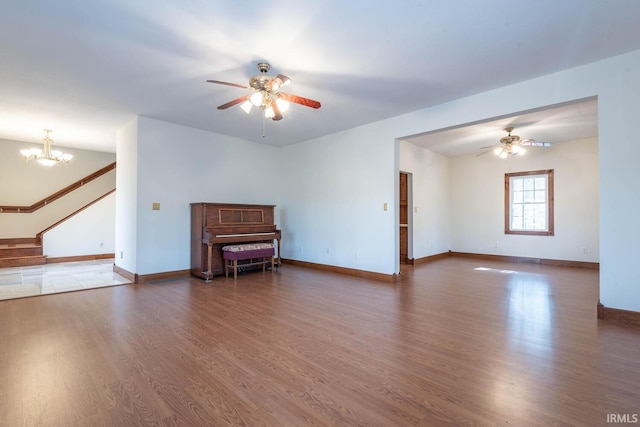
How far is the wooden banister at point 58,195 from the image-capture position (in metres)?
6.79

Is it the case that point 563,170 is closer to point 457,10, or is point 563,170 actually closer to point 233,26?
point 457,10

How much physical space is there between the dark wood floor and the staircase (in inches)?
135

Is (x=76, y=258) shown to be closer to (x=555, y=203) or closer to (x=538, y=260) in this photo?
(x=538, y=260)

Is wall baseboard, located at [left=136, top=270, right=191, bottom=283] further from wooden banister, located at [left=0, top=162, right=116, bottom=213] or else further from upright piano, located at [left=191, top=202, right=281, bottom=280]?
wooden banister, located at [left=0, top=162, right=116, bottom=213]

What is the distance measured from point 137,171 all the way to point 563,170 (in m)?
8.36

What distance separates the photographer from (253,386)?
185cm

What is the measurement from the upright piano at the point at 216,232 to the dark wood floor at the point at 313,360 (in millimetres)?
1125

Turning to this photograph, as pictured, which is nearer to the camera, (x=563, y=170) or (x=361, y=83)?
(x=361, y=83)

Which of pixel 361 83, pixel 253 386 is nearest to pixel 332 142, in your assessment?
pixel 361 83

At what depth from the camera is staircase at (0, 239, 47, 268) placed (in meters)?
5.98

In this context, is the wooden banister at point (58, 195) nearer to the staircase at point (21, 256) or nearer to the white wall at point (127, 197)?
the staircase at point (21, 256)

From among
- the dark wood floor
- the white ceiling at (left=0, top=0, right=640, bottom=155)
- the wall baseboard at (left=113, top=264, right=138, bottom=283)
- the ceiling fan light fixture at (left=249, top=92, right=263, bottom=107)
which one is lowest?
the dark wood floor

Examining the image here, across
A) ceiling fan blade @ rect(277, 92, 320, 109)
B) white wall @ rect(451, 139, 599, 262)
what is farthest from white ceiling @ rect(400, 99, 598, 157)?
ceiling fan blade @ rect(277, 92, 320, 109)

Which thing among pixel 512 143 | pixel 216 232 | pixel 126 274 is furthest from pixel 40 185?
pixel 512 143
